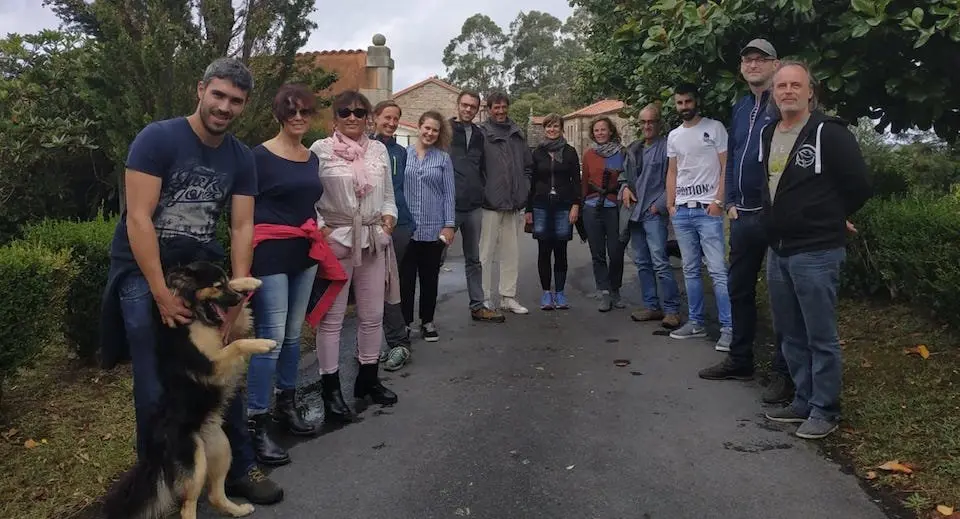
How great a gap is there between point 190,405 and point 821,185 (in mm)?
3391

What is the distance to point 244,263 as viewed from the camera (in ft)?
11.2

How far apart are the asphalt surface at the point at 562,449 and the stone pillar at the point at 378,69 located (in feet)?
55.2

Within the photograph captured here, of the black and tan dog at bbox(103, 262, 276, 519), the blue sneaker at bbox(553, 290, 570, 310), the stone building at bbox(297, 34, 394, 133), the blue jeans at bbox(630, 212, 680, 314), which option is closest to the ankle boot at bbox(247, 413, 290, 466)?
the black and tan dog at bbox(103, 262, 276, 519)

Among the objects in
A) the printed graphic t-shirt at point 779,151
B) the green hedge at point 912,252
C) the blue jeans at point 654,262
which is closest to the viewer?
the printed graphic t-shirt at point 779,151

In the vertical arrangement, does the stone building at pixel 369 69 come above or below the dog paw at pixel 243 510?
above

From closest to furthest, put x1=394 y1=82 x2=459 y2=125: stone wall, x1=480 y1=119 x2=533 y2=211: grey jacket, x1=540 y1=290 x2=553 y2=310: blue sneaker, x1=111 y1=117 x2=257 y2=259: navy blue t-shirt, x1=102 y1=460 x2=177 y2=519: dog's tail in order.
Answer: x1=102 y1=460 x2=177 y2=519: dog's tail
x1=111 y1=117 x2=257 y2=259: navy blue t-shirt
x1=480 y1=119 x2=533 y2=211: grey jacket
x1=540 y1=290 x2=553 y2=310: blue sneaker
x1=394 y1=82 x2=459 y2=125: stone wall

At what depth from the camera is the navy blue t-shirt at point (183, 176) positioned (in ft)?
9.63

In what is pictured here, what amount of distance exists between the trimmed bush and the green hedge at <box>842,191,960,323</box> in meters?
5.63

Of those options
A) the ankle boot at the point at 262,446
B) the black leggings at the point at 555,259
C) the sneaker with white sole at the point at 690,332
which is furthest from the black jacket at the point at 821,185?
the black leggings at the point at 555,259

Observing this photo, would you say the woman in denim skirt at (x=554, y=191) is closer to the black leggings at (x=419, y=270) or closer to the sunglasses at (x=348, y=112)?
the black leggings at (x=419, y=270)

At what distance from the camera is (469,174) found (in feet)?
22.8

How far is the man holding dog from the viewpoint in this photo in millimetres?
2902

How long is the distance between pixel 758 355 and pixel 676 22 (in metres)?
2.74

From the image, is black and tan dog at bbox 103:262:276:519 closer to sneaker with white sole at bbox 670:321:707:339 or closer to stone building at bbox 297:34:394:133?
sneaker with white sole at bbox 670:321:707:339
